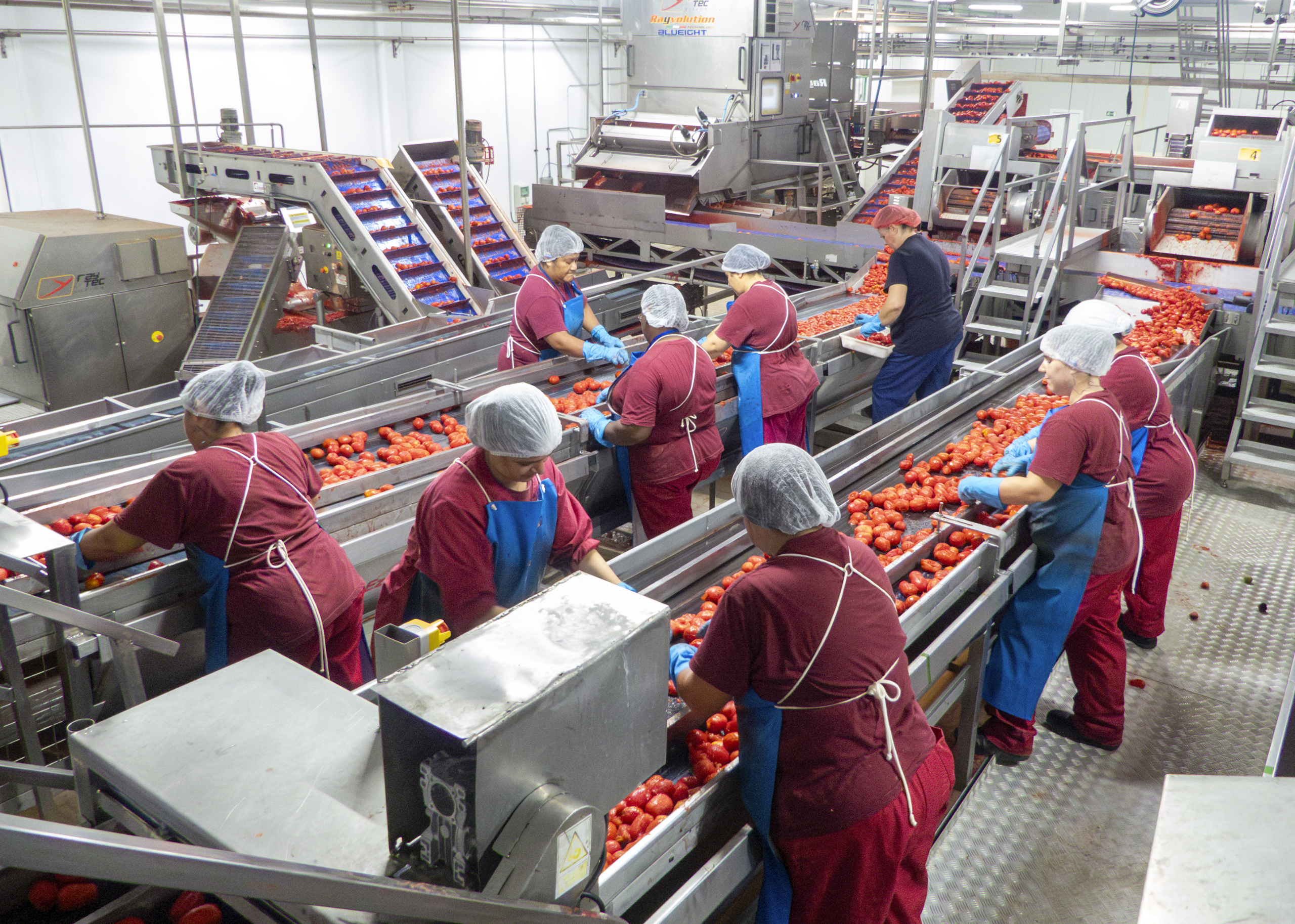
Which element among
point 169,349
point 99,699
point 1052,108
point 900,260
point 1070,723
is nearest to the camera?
point 99,699

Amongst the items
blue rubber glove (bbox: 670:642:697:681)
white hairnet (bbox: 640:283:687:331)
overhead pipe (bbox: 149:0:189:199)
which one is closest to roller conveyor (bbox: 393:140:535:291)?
overhead pipe (bbox: 149:0:189:199)

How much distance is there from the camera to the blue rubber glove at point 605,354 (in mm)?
5562

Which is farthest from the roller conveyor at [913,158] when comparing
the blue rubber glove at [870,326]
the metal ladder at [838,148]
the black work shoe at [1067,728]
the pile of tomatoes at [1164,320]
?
the black work shoe at [1067,728]

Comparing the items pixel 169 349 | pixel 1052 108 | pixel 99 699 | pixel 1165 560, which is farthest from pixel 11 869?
pixel 1052 108

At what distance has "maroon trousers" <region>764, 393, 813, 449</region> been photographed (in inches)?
217

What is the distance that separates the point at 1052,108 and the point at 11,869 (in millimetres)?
21991

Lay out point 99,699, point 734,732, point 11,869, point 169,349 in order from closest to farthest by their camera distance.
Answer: point 11,869 → point 734,732 → point 99,699 → point 169,349

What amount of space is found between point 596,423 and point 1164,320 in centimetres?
445

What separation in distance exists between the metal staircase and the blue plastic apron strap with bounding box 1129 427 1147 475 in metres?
2.52

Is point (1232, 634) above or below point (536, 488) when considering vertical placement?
below

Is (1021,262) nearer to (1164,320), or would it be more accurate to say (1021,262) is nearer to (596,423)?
(1164,320)

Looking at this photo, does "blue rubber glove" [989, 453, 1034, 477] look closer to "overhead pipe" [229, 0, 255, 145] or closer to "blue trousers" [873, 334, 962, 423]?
"blue trousers" [873, 334, 962, 423]

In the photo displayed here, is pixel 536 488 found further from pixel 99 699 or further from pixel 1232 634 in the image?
pixel 1232 634

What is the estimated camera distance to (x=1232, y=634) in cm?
476
